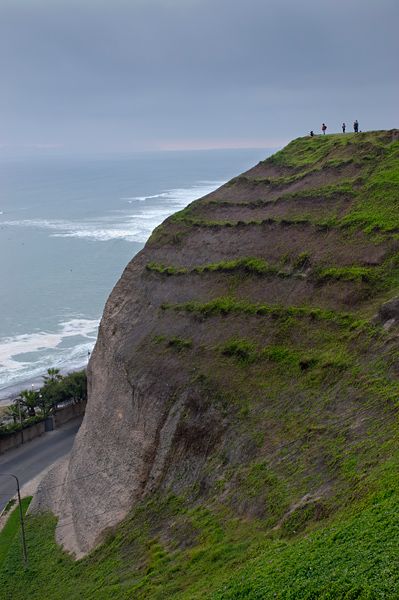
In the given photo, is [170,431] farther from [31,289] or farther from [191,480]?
[31,289]

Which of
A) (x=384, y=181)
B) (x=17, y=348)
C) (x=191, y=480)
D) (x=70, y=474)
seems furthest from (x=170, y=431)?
(x=17, y=348)

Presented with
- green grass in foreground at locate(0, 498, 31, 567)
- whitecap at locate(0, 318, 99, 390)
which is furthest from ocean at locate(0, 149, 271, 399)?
green grass in foreground at locate(0, 498, 31, 567)

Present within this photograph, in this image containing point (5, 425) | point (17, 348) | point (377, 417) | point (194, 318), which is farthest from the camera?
point (17, 348)

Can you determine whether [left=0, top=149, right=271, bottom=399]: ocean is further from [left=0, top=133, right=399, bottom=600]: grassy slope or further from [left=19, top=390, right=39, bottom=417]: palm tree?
[left=0, top=133, right=399, bottom=600]: grassy slope

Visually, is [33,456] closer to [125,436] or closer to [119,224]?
[125,436]

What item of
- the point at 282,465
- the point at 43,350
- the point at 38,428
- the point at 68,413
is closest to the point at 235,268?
the point at 282,465
